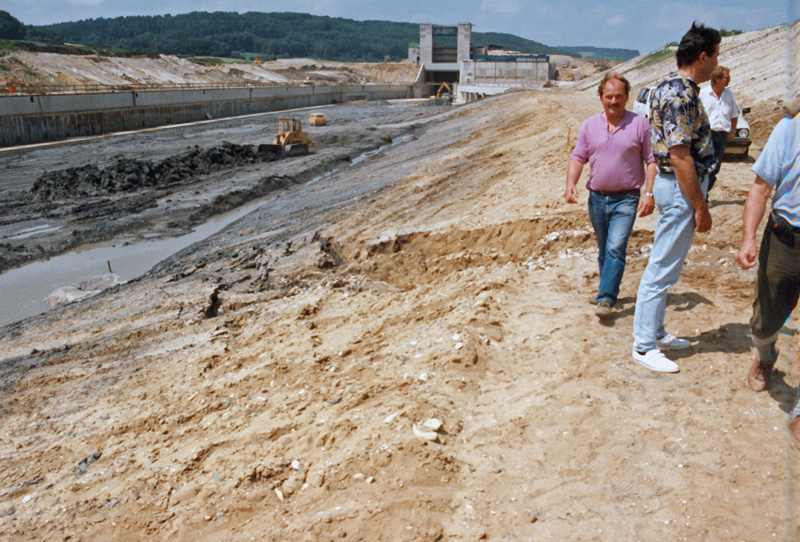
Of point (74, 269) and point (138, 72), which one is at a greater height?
point (138, 72)

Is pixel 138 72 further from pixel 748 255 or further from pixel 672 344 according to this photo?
pixel 748 255

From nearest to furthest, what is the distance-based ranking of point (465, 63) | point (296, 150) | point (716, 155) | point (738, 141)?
point (716, 155) < point (738, 141) < point (296, 150) < point (465, 63)

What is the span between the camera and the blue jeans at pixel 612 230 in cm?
489

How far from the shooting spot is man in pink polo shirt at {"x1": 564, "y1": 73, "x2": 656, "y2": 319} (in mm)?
4785

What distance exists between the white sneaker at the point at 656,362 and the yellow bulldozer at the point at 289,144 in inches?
1002

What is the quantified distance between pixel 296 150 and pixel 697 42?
1039 inches

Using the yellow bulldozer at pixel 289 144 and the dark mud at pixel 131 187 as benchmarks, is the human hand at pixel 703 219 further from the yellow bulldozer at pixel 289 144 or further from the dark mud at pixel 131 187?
the yellow bulldozer at pixel 289 144

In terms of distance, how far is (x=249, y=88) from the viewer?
193ft

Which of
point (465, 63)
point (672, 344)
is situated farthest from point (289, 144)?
point (465, 63)

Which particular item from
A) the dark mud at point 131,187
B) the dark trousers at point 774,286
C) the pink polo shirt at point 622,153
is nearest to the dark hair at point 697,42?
the pink polo shirt at point 622,153

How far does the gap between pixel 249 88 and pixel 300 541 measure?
60.8 meters

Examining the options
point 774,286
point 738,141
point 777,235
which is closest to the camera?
point 777,235

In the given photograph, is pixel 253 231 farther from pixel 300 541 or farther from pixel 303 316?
pixel 300 541

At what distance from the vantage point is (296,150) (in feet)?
95.2
